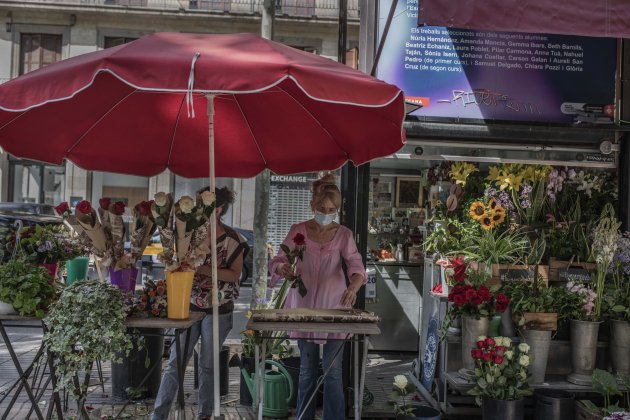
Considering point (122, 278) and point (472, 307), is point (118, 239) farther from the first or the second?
point (472, 307)

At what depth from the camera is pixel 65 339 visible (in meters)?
3.41

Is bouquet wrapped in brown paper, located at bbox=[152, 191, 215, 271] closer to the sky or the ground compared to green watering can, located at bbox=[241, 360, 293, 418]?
closer to the sky

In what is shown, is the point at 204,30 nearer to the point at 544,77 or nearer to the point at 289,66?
the point at 544,77

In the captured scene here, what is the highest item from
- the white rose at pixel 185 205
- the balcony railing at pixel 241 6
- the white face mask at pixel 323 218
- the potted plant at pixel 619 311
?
the balcony railing at pixel 241 6

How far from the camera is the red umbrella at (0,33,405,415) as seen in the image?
9.64ft

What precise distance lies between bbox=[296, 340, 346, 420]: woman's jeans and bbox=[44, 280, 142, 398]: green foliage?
1367 mm

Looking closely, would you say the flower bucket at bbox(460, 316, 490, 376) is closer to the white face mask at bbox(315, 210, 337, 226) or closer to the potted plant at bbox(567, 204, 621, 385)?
the potted plant at bbox(567, 204, 621, 385)

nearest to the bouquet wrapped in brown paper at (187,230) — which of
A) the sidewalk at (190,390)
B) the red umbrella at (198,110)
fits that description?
the red umbrella at (198,110)

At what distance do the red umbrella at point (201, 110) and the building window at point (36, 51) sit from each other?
19.6m

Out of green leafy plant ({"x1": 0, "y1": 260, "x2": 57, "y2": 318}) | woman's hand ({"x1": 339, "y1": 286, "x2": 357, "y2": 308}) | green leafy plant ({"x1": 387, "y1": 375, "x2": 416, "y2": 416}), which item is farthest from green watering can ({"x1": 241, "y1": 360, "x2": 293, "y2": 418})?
green leafy plant ({"x1": 0, "y1": 260, "x2": 57, "y2": 318})

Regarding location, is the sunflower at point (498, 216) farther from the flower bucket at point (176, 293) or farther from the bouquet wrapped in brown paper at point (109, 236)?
the bouquet wrapped in brown paper at point (109, 236)

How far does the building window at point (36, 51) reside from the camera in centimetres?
2208

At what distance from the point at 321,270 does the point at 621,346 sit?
106 inches

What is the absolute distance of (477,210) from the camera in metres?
5.79
